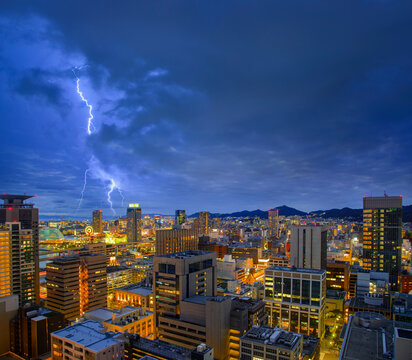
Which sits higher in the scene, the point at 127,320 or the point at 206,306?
the point at 206,306

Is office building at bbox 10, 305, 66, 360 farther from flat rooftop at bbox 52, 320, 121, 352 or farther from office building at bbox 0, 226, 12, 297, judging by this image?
office building at bbox 0, 226, 12, 297

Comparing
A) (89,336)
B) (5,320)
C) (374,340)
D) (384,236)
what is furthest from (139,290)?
(384,236)

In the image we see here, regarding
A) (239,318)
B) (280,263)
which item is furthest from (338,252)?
(239,318)

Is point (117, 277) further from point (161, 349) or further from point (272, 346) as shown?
point (272, 346)

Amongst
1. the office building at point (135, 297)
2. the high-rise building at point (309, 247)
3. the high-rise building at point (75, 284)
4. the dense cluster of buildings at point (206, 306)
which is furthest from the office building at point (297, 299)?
the high-rise building at point (75, 284)

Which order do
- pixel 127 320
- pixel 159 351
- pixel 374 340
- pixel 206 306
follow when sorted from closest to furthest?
pixel 374 340 → pixel 159 351 → pixel 206 306 → pixel 127 320

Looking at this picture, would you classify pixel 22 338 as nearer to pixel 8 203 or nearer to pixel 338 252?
pixel 8 203
